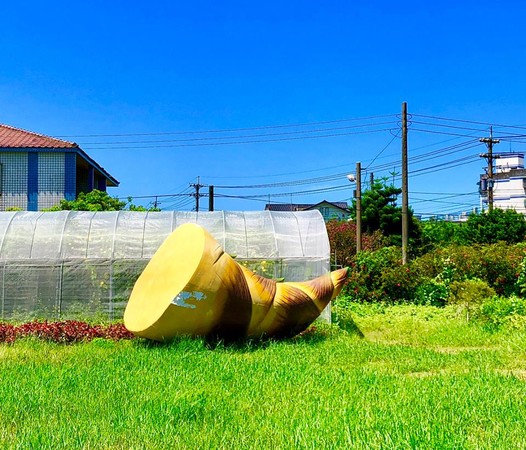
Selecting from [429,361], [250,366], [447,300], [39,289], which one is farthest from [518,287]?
[39,289]

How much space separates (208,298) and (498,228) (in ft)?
62.3

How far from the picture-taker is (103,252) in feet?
41.8

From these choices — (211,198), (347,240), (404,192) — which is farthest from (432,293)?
(211,198)

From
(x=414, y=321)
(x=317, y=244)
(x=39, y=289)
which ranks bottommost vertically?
(x=414, y=321)

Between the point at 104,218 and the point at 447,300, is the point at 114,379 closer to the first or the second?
the point at 104,218

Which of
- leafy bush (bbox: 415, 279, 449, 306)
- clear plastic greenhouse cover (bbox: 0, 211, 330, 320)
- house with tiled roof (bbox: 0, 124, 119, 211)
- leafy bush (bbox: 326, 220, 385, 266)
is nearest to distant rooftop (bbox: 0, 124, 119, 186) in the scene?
house with tiled roof (bbox: 0, 124, 119, 211)

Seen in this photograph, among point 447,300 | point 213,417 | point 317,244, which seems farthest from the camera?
point 447,300

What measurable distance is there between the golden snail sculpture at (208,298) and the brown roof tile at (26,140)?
42.6 ft

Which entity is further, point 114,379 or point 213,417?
point 114,379

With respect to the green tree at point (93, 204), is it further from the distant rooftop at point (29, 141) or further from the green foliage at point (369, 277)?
the green foliage at point (369, 277)

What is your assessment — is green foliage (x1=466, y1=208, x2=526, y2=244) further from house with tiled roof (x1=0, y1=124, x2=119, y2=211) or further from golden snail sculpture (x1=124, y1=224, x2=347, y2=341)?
house with tiled roof (x1=0, y1=124, x2=119, y2=211)

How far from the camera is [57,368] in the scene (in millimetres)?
7406

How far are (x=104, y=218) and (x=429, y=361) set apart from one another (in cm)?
855

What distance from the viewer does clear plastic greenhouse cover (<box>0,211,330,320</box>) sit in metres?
12.4
